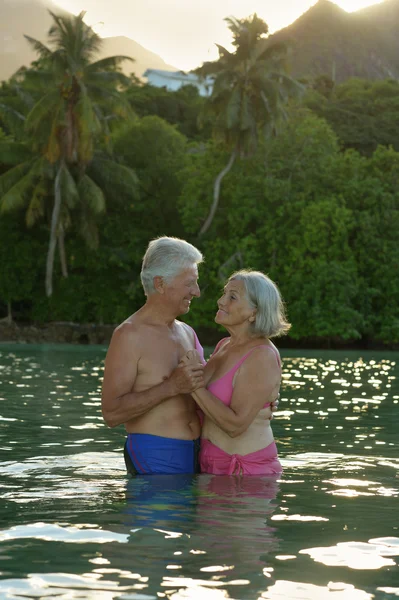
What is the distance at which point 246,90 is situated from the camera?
48.4m

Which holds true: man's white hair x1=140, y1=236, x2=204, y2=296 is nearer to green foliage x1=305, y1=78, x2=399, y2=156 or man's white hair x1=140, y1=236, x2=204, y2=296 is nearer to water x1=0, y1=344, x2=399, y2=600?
water x1=0, y1=344, x2=399, y2=600

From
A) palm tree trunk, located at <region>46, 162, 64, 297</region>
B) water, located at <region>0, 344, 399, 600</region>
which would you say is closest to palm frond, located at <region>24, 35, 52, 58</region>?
palm tree trunk, located at <region>46, 162, 64, 297</region>

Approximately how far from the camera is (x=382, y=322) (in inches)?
1873

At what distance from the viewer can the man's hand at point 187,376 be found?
640 centimetres

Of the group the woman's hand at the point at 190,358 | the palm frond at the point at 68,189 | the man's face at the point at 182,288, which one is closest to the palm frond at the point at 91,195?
the palm frond at the point at 68,189

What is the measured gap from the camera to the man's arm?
21.1ft

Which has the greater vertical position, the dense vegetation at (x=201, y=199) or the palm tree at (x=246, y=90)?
the palm tree at (x=246, y=90)

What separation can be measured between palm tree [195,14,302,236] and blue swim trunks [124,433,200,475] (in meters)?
40.7

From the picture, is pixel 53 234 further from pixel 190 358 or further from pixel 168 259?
pixel 190 358

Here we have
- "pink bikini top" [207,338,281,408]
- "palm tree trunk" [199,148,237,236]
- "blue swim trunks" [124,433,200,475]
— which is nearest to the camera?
"pink bikini top" [207,338,281,408]

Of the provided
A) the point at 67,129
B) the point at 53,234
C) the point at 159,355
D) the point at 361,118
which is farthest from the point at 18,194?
the point at 159,355

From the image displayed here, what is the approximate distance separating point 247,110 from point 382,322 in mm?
11099

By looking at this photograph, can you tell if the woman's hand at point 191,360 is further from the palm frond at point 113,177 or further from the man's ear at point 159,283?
the palm frond at point 113,177

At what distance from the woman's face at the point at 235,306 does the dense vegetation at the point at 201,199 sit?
37.6m
